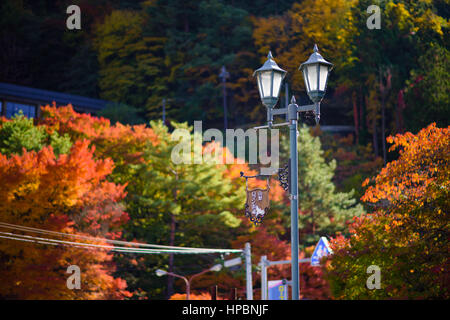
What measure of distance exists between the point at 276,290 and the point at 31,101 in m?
32.5

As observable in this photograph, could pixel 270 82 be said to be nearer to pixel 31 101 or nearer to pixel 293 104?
pixel 293 104

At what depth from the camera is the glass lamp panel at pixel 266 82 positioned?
9.70 m

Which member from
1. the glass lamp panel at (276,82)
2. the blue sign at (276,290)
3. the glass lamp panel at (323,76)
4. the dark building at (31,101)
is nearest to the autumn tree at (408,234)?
the glass lamp panel at (323,76)

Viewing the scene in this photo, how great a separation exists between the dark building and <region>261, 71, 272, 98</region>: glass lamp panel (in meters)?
43.6

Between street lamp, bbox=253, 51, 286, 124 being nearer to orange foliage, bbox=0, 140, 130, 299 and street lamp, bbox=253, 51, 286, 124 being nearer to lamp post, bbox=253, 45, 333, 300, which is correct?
lamp post, bbox=253, 45, 333, 300

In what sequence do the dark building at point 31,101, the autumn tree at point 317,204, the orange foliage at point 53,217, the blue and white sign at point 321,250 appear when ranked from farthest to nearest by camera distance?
the dark building at point 31,101
the autumn tree at point 317,204
the orange foliage at point 53,217
the blue and white sign at point 321,250

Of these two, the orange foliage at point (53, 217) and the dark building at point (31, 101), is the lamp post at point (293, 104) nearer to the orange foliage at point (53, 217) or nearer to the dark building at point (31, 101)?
the orange foliage at point (53, 217)

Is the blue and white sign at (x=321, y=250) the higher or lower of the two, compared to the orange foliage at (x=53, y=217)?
lower

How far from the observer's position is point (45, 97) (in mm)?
51406

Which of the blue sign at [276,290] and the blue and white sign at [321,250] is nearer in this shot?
the blue and white sign at [321,250]

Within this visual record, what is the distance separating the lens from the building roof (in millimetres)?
49938

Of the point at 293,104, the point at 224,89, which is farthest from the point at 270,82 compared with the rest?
the point at 224,89

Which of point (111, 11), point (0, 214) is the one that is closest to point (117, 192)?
point (0, 214)

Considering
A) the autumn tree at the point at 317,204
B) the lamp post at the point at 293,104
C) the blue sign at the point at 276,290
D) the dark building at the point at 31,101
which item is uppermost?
the dark building at the point at 31,101
